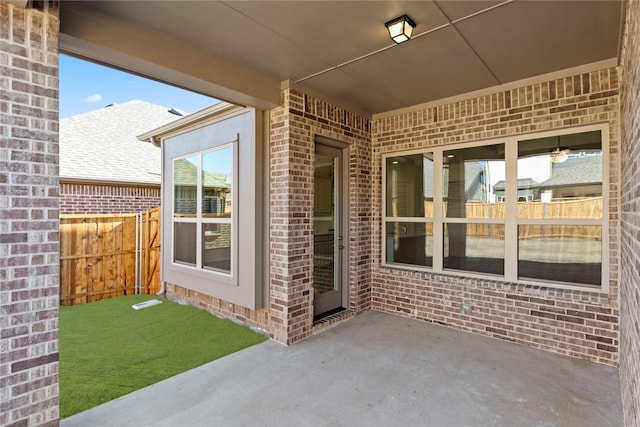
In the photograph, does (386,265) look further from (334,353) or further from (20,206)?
(20,206)

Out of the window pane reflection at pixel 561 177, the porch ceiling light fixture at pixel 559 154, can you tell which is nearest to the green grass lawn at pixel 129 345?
the window pane reflection at pixel 561 177

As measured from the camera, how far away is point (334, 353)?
357cm

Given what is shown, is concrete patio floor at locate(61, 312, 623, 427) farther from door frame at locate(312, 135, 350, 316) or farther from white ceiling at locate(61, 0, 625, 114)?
white ceiling at locate(61, 0, 625, 114)

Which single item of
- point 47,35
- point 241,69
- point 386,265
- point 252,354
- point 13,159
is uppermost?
point 241,69

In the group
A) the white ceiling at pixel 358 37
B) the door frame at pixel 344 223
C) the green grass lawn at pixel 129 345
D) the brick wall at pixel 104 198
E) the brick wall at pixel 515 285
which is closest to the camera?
the white ceiling at pixel 358 37

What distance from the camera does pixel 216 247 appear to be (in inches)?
188

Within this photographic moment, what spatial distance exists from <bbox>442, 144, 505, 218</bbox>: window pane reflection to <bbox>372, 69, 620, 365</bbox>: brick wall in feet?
0.70

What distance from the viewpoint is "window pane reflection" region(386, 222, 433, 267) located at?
466 centimetres

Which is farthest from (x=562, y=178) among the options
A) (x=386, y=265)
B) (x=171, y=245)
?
(x=171, y=245)

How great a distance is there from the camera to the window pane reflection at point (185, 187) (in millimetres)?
5211

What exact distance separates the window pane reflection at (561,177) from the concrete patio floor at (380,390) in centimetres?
158

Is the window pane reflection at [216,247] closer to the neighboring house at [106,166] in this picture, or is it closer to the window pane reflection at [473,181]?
the window pane reflection at [473,181]

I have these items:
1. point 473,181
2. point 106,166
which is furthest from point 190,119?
point 106,166

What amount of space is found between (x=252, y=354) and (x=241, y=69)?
305 centimetres
